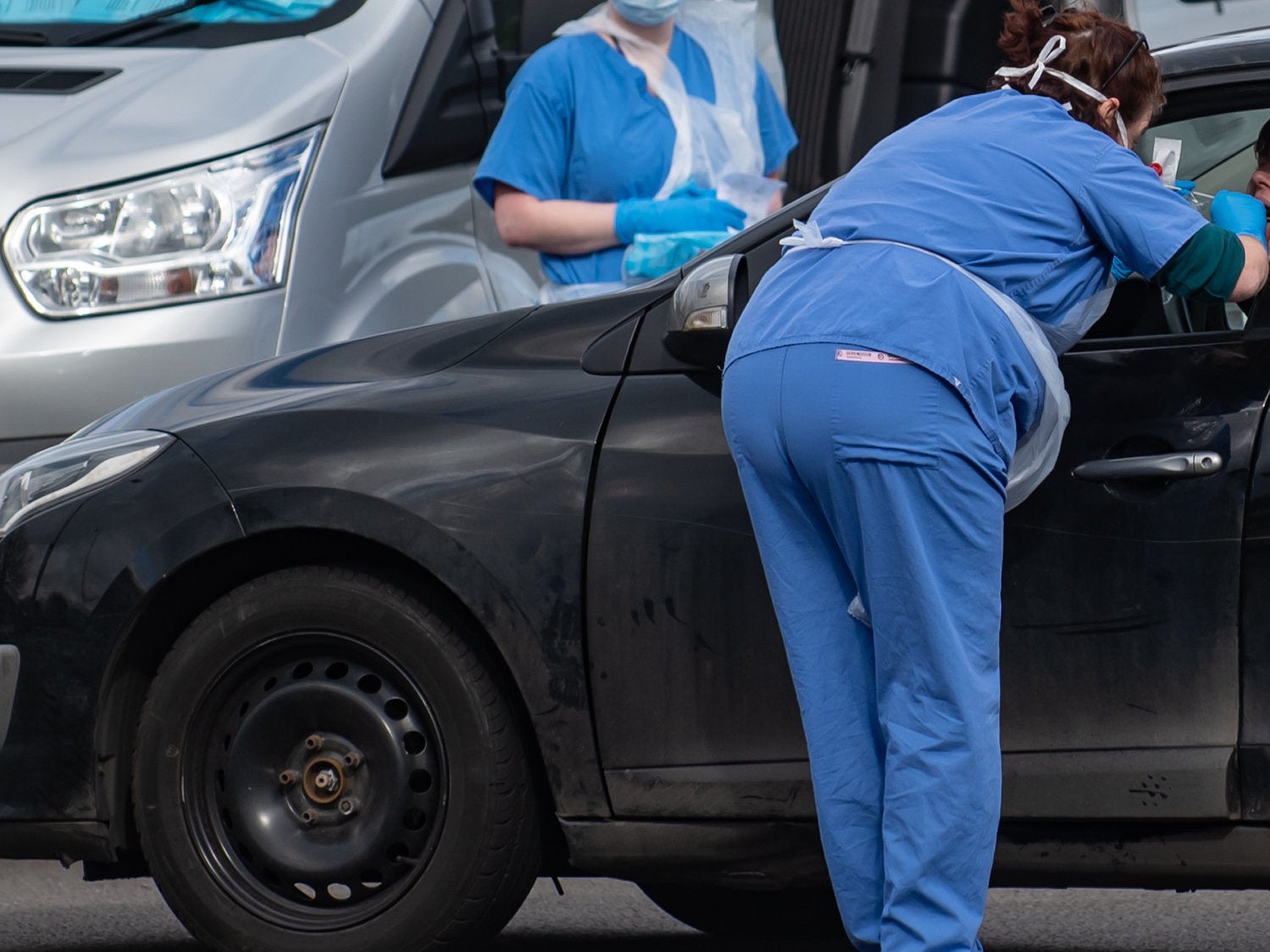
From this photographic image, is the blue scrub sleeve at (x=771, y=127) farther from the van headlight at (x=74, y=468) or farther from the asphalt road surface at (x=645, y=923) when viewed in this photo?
the van headlight at (x=74, y=468)

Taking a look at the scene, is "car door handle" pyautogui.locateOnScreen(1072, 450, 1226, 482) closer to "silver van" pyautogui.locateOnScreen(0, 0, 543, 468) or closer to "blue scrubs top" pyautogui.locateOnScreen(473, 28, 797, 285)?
"blue scrubs top" pyautogui.locateOnScreen(473, 28, 797, 285)

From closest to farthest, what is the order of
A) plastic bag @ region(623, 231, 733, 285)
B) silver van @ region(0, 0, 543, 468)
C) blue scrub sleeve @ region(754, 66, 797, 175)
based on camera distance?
plastic bag @ region(623, 231, 733, 285) < silver van @ region(0, 0, 543, 468) < blue scrub sleeve @ region(754, 66, 797, 175)

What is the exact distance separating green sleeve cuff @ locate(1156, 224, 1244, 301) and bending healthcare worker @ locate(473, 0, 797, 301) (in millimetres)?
1769

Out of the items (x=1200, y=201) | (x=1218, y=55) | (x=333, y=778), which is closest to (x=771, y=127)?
(x=1200, y=201)

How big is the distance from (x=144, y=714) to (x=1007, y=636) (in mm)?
1539

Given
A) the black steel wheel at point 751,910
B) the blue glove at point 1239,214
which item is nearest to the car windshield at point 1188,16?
the blue glove at point 1239,214

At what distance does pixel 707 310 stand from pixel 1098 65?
724mm

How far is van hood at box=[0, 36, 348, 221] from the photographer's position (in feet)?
17.1

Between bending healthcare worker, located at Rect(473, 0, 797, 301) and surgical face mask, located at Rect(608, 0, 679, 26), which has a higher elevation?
surgical face mask, located at Rect(608, 0, 679, 26)

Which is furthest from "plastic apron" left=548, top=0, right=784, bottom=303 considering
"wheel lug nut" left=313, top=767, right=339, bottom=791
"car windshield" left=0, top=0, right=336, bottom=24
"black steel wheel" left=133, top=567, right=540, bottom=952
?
"wheel lug nut" left=313, top=767, right=339, bottom=791

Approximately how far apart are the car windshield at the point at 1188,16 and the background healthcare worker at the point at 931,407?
108 inches

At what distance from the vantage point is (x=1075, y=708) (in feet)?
11.1

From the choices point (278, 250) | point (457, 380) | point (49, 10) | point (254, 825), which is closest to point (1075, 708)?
point (457, 380)

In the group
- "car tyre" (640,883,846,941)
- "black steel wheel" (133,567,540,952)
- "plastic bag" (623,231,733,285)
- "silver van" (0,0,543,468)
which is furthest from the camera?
"silver van" (0,0,543,468)
